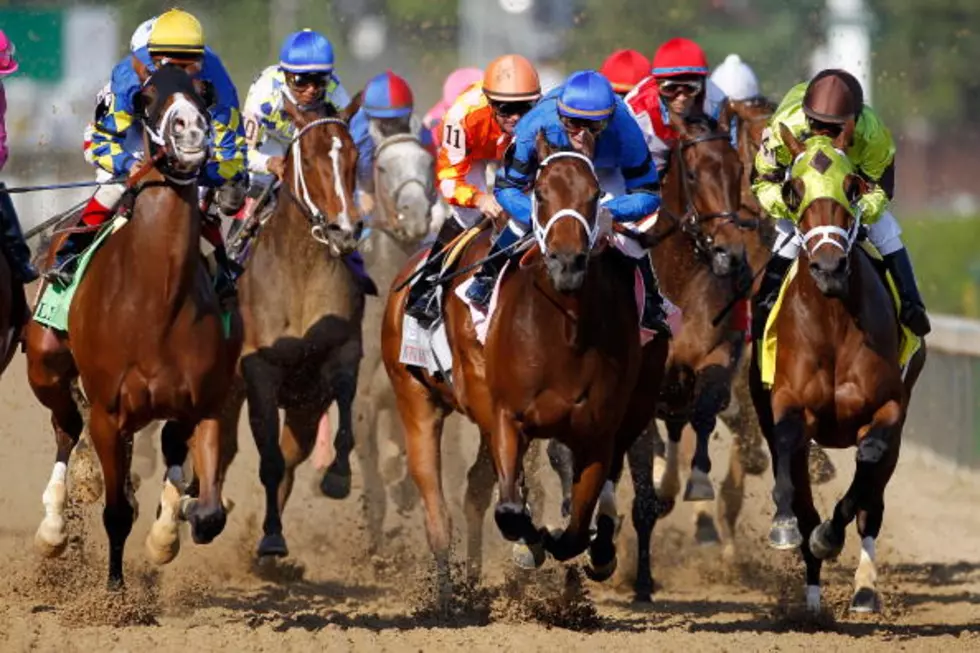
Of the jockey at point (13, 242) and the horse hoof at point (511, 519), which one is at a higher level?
the jockey at point (13, 242)

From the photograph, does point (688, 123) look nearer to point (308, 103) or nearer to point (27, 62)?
point (308, 103)

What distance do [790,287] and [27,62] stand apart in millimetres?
12719

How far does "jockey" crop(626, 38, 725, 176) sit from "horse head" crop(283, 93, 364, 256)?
1.52 meters

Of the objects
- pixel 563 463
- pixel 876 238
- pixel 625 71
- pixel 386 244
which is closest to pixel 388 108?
pixel 386 244

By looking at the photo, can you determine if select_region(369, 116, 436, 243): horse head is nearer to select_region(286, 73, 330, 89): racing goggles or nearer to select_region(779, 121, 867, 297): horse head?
select_region(286, 73, 330, 89): racing goggles

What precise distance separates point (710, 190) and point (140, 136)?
9.13 feet

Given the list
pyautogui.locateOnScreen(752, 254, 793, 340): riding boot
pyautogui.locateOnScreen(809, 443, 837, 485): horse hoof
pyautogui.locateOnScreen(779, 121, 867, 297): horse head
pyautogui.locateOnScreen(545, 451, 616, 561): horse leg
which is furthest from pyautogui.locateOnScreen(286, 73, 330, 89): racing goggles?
pyautogui.locateOnScreen(809, 443, 837, 485): horse hoof

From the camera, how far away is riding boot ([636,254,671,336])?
10.2 metres

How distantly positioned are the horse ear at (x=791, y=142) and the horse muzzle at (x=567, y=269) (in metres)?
1.56

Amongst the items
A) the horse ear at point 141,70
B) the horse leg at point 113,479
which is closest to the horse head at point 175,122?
the horse ear at point 141,70

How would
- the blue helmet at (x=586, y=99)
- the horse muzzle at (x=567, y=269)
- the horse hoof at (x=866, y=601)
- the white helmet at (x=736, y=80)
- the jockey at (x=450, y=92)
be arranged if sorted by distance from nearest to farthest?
the horse muzzle at (x=567, y=269) → the blue helmet at (x=586, y=99) → the horse hoof at (x=866, y=601) → the white helmet at (x=736, y=80) → the jockey at (x=450, y=92)

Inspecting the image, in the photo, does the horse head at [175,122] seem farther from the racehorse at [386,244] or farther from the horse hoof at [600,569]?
the racehorse at [386,244]

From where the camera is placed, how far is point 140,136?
1066cm

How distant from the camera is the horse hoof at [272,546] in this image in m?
11.4
